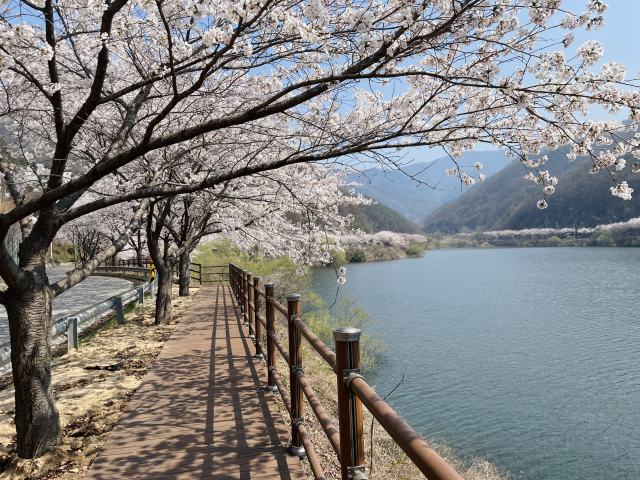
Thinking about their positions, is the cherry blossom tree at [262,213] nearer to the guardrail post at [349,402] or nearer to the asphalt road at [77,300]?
the asphalt road at [77,300]

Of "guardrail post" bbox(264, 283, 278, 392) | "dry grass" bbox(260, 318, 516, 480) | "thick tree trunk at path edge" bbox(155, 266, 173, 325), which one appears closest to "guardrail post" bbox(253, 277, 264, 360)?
"dry grass" bbox(260, 318, 516, 480)

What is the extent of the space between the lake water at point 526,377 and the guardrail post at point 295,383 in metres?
5.71

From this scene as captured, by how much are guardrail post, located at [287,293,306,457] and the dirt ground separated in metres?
1.54

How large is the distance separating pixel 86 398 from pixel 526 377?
10205 mm

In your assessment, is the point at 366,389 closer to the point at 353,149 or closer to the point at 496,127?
the point at 353,149

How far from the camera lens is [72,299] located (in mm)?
16359

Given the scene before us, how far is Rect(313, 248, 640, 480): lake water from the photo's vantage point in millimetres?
7754

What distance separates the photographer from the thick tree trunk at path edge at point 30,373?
3428mm

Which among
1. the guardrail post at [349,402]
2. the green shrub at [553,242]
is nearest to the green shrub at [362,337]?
the guardrail post at [349,402]

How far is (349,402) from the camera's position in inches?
66.4

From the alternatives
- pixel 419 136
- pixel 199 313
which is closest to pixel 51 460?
pixel 419 136

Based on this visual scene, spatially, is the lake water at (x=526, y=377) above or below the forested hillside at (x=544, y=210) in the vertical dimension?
below

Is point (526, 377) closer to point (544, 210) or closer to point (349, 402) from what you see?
point (349, 402)

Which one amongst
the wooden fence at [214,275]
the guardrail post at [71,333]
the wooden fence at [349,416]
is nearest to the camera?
the wooden fence at [349,416]
